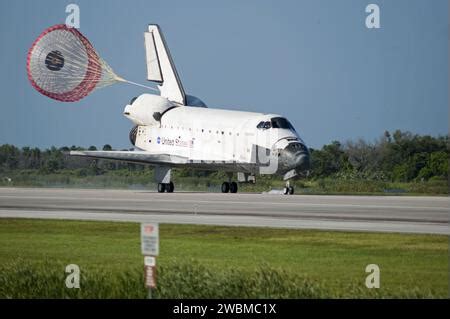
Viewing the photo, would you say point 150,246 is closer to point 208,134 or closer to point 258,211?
point 258,211

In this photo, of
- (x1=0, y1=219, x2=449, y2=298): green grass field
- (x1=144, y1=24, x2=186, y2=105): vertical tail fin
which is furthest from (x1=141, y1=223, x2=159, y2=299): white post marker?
(x1=144, y1=24, x2=186, y2=105): vertical tail fin

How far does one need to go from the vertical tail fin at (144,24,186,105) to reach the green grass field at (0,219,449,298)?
108 feet

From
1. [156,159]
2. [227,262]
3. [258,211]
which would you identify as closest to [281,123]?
[156,159]

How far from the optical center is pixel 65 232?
25781mm

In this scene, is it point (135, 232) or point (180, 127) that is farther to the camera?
point (180, 127)

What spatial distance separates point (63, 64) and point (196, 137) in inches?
308

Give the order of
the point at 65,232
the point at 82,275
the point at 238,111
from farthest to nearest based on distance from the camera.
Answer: the point at 238,111 < the point at 65,232 < the point at 82,275

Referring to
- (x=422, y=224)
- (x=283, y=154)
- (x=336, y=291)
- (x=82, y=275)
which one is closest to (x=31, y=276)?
(x=82, y=275)

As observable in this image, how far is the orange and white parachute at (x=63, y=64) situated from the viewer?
4692 centimetres

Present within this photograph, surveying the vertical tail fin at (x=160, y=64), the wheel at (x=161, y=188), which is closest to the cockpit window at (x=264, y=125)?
the wheel at (x=161, y=188)

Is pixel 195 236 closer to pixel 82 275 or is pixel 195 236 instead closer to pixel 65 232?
pixel 65 232

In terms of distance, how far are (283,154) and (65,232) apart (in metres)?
22.4

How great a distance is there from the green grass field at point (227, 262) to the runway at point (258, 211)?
194 cm

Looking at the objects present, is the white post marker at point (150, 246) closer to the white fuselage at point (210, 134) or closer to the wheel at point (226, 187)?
the white fuselage at point (210, 134)
